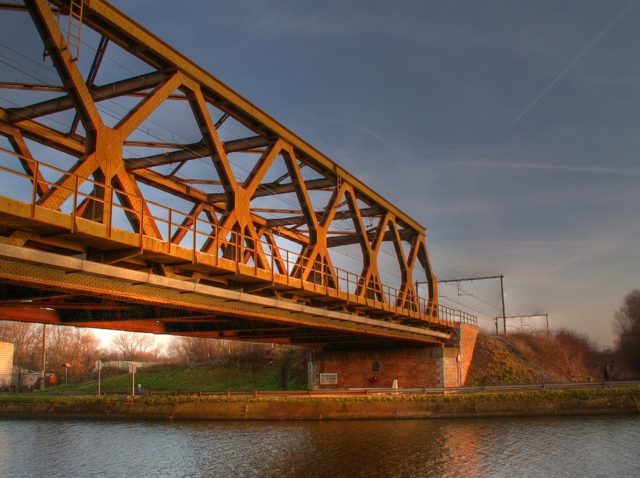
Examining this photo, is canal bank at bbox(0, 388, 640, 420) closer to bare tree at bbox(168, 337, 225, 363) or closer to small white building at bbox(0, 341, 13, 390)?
small white building at bbox(0, 341, 13, 390)

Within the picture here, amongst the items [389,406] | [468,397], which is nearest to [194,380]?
[389,406]

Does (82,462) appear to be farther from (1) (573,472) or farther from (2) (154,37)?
(1) (573,472)

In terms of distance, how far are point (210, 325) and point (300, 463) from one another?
35.5 feet

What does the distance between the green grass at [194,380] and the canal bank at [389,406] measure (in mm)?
21815

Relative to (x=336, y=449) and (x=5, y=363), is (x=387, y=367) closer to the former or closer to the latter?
(x=336, y=449)

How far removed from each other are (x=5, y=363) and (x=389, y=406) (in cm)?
5046

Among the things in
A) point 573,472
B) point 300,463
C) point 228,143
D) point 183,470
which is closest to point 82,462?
point 183,470

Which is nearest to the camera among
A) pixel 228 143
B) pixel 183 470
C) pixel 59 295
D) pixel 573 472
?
pixel 59 295

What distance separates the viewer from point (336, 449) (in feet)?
80.8

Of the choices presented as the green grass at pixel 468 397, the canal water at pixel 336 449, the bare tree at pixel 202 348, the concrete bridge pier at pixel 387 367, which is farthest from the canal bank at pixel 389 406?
the bare tree at pixel 202 348

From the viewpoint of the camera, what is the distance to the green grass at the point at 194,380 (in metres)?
60.9

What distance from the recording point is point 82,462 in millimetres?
22938

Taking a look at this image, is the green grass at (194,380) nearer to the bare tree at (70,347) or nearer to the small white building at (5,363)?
the small white building at (5,363)

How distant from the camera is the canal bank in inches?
1357
